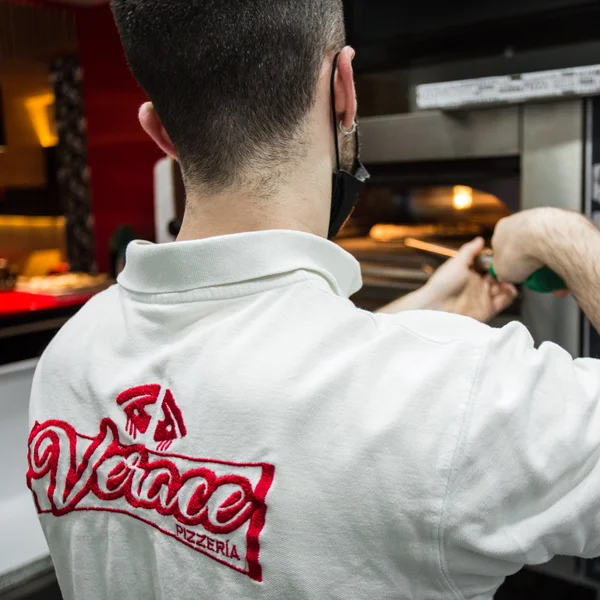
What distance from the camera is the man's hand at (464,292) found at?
115 centimetres

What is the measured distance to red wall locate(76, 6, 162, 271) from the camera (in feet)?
14.8

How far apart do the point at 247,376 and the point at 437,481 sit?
185 millimetres

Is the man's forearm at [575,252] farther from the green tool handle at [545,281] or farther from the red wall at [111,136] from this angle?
the red wall at [111,136]

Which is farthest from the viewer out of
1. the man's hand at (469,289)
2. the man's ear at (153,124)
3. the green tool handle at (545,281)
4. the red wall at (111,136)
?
the red wall at (111,136)

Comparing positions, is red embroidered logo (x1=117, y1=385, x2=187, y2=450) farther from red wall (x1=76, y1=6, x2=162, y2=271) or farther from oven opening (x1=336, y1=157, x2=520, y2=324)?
red wall (x1=76, y1=6, x2=162, y2=271)

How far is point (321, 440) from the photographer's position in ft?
1.88

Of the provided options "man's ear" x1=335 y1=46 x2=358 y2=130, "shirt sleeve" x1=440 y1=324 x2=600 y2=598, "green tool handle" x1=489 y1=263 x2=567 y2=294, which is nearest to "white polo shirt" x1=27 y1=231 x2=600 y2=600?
"shirt sleeve" x1=440 y1=324 x2=600 y2=598

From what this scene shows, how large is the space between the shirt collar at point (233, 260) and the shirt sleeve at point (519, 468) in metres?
0.19

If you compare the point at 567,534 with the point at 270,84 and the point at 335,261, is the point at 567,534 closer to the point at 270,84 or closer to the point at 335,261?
the point at 335,261

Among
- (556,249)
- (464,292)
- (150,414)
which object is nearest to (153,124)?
(150,414)

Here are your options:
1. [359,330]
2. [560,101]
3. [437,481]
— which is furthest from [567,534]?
[560,101]

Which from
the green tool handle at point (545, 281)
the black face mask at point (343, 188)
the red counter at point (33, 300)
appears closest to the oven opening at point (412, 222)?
the green tool handle at point (545, 281)

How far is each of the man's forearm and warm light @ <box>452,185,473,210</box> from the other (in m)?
0.38

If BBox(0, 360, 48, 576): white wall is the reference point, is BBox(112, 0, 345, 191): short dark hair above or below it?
above
